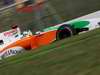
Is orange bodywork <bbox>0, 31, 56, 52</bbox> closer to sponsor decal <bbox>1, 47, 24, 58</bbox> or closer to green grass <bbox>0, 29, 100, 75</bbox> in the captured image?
sponsor decal <bbox>1, 47, 24, 58</bbox>

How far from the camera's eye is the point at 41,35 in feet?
25.4

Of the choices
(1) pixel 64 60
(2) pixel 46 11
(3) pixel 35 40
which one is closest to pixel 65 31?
(3) pixel 35 40

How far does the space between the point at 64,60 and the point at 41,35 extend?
2526 mm

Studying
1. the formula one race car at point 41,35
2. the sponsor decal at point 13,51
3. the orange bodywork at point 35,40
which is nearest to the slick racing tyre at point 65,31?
the formula one race car at point 41,35

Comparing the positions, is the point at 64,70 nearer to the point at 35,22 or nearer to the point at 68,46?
the point at 68,46

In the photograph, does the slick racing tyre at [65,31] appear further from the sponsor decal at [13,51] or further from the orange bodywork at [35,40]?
the sponsor decal at [13,51]

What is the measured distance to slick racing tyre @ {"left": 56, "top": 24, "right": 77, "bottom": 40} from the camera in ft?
24.3

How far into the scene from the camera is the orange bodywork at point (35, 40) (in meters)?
7.70

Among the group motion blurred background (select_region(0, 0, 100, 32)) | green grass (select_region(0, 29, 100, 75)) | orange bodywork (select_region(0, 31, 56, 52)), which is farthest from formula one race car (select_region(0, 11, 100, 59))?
green grass (select_region(0, 29, 100, 75))

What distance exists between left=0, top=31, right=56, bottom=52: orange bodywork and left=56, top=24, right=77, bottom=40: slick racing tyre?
143 mm

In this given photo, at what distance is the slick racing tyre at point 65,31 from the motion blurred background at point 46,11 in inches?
38.4

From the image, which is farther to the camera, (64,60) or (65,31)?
(65,31)

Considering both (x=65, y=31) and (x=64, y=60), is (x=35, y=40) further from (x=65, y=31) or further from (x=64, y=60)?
(x=64, y=60)

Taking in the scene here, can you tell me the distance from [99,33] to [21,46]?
7.13 feet
